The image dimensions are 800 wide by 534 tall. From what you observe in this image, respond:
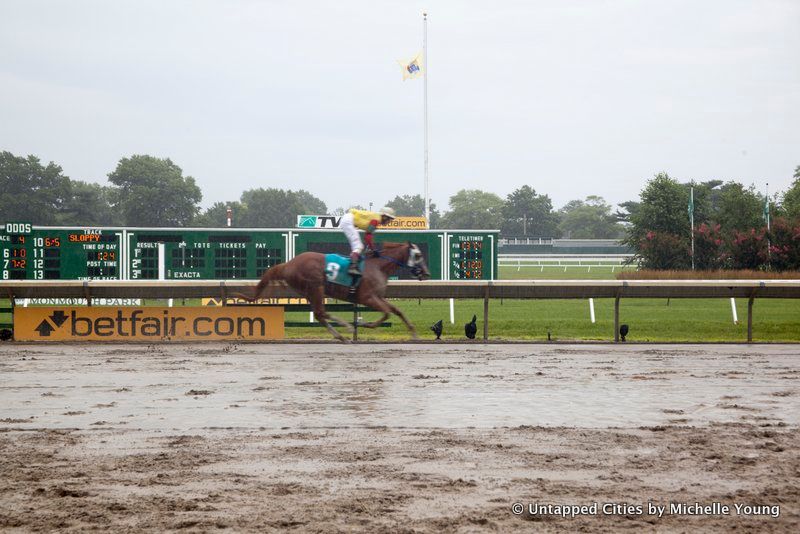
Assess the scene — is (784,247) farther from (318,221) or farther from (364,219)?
(364,219)

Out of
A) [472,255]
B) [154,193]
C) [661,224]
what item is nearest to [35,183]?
[154,193]

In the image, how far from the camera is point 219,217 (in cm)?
8994

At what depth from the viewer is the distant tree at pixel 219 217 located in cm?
8381

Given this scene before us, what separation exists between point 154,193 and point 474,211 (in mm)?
57100

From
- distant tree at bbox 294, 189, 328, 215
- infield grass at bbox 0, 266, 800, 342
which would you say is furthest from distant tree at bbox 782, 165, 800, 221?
distant tree at bbox 294, 189, 328, 215

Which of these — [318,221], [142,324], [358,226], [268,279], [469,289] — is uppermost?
[318,221]

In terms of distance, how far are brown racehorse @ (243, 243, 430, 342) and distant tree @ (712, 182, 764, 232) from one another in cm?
3478

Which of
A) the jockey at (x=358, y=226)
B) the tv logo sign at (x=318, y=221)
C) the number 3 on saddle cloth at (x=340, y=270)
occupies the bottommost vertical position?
the number 3 on saddle cloth at (x=340, y=270)

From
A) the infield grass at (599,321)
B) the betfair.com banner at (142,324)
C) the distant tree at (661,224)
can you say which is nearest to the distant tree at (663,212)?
the distant tree at (661,224)

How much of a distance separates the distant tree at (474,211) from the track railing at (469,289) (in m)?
93.6

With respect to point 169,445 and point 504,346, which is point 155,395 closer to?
point 169,445

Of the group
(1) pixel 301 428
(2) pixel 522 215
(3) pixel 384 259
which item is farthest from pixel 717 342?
(2) pixel 522 215

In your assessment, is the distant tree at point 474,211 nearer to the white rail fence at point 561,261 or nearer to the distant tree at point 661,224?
the white rail fence at point 561,261

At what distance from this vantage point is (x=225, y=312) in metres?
16.2
